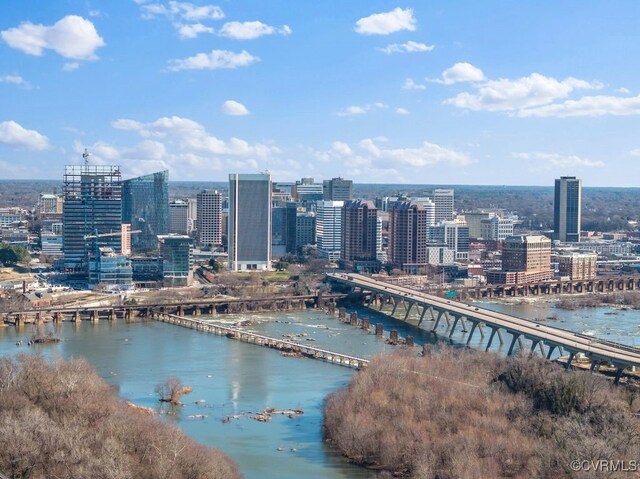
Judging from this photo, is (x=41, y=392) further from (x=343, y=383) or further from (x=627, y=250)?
(x=627, y=250)

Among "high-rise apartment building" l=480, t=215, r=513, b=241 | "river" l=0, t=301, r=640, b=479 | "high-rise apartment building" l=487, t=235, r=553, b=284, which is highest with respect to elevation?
"high-rise apartment building" l=480, t=215, r=513, b=241

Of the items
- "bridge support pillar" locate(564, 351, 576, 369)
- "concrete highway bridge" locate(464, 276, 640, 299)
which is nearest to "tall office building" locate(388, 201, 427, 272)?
"concrete highway bridge" locate(464, 276, 640, 299)

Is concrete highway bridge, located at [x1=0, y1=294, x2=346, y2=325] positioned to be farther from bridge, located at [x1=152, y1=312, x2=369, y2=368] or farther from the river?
the river

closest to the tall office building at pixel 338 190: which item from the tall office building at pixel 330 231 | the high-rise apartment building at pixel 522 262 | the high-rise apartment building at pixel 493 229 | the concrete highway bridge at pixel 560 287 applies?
the high-rise apartment building at pixel 493 229

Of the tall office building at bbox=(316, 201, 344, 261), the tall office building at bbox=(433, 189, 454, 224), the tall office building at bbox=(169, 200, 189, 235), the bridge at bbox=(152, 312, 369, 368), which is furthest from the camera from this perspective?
the tall office building at bbox=(433, 189, 454, 224)

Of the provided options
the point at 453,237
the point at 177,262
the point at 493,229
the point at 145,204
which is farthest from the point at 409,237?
the point at 493,229

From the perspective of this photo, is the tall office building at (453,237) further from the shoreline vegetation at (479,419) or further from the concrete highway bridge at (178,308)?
the shoreline vegetation at (479,419)

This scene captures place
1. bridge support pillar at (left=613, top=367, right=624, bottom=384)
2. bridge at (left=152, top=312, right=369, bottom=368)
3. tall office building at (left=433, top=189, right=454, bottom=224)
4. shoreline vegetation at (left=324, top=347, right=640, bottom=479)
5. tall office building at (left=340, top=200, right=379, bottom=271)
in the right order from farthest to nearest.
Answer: tall office building at (left=433, top=189, right=454, bottom=224), tall office building at (left=340, top=200, right=379, bottom=271), bridge at (left=152, top=312, right=369, bottom=368), bridge support pillar at (left=613, top=367, right=624, bottom=384), shoreline vegetation at (left=324, top=347, right=640, bottom=479)
